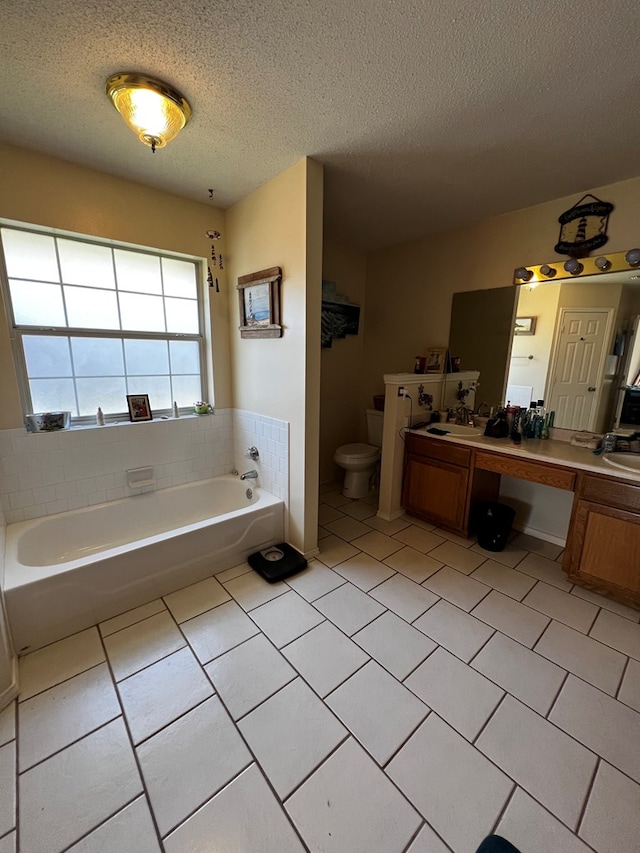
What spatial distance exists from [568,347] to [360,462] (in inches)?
71.5

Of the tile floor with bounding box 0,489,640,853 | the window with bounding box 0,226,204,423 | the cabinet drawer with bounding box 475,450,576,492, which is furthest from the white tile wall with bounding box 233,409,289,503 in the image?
the cabinet drawer with bounding box 475,450,576,492

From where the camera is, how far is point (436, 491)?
2.74m

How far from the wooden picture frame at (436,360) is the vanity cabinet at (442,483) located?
2.27ft

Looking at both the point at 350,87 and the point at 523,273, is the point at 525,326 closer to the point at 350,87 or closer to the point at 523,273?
the point at 523,273

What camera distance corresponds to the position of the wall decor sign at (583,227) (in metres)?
2.20

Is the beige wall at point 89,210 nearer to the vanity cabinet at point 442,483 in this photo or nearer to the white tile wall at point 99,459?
the white tile wall at point 99,459

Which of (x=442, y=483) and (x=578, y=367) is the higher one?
(x=578, y=367)

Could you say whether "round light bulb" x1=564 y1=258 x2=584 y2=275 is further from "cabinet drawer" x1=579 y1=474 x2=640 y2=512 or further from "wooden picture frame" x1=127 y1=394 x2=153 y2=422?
"wooden picture frame" x1=127 y1=394 x2=153 y2=422

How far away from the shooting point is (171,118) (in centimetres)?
151

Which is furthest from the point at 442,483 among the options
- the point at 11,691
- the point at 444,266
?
the point at 11,691

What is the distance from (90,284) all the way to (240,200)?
1.20m

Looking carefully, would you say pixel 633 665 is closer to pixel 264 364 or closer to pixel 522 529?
pixel 522 529

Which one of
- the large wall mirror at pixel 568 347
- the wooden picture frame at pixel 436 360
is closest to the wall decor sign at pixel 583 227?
the large wall mirror at pixel 568 347

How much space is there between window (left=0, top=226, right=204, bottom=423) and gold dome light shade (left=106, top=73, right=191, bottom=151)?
1041 mm
